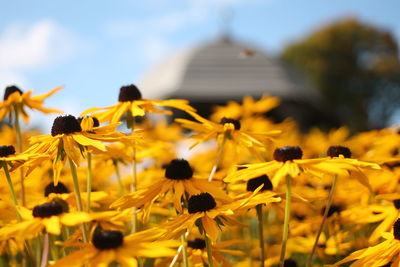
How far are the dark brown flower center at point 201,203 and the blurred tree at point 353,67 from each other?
119ft

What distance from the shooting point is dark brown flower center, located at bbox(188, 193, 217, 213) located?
1.66 m

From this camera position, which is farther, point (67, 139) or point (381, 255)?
point (67, 139)

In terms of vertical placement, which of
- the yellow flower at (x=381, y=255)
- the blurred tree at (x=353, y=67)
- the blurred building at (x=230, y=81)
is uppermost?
the yellow flower at (x=381, y=255)

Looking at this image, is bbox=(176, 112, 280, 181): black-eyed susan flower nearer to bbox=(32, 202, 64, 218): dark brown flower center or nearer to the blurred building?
bbox=(32, 202, 64, 218): dark brown flower center

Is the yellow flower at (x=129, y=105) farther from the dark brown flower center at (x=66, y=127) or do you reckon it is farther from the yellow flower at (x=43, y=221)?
the yellow flower at (x=43, y=221)

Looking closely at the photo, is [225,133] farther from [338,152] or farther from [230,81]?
[230,81]

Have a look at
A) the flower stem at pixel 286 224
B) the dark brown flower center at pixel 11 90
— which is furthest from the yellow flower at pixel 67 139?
the dark brown flower center at pixel 11 90

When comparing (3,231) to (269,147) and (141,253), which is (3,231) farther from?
(269,147)

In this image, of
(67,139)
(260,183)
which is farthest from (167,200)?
(67,139)

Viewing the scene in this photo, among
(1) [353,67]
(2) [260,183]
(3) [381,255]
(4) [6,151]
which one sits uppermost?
(4) [6,151]

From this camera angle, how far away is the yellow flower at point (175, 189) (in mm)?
1766

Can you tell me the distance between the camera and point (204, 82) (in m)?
22.1

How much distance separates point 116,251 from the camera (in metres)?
1.30

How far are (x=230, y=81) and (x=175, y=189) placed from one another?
69.2 ft
